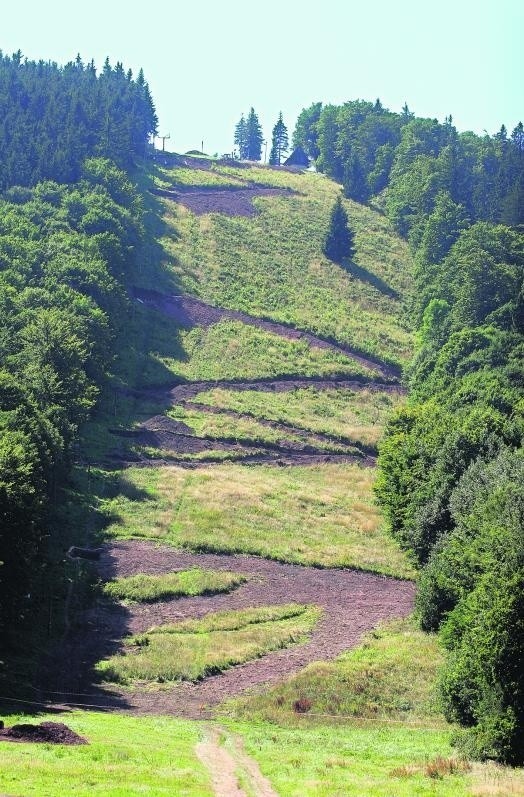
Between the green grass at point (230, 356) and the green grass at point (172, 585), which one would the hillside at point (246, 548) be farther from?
the green grass at point (230, 356)

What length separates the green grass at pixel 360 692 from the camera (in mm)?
39562

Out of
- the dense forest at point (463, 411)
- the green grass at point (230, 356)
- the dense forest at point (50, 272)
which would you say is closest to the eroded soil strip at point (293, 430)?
the dense forest at point (463, 411)

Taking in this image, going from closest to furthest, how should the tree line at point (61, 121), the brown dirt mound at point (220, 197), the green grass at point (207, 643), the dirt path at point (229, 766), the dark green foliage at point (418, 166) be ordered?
the dirt path at point (229, 766)
the green grass at point (207, 643)
the tree line at point (61, 121)
the dark green foliage at point (418, 166)
the brown dirt mound at point (220, 197)

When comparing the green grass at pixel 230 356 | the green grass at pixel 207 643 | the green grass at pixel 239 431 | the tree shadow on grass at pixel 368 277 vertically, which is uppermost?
the tree shadow on grass at pixel 368 277

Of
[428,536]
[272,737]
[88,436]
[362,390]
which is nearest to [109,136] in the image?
[362,390]

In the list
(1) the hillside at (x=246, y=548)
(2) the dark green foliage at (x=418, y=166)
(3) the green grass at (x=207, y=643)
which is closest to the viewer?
(1) the hillside at (x=246, y=548)

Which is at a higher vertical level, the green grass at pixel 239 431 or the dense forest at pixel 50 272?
the dense forest at pixel 50 272

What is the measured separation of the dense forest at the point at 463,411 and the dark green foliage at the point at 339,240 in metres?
11.6

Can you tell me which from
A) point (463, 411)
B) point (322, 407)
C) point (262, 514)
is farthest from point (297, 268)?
point (262, 514)

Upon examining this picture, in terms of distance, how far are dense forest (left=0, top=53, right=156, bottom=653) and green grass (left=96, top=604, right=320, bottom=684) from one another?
570 cm

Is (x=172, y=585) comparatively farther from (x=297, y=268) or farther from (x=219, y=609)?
(x=297, y=268)

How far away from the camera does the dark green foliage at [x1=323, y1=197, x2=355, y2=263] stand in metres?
143

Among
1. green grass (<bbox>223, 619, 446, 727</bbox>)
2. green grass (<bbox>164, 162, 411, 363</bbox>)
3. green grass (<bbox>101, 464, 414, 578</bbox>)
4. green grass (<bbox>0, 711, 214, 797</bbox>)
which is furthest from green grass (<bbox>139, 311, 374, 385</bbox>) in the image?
green grass (<bbox>0, 711, 214, 797</bbox>)

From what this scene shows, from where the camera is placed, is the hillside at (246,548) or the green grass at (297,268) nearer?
the hillside at (246,548)
